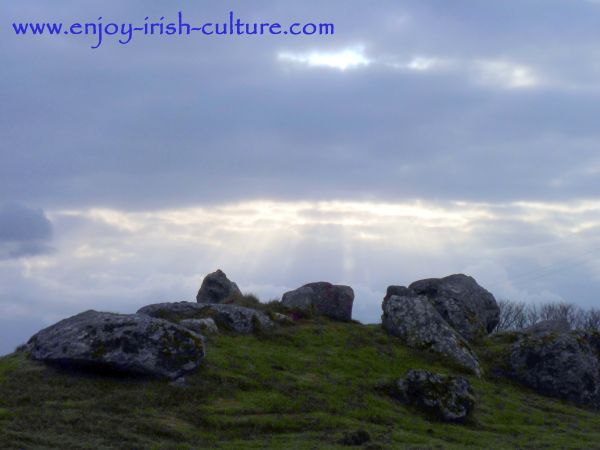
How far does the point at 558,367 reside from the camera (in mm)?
39969

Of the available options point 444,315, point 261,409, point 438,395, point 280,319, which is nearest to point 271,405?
point 261,409

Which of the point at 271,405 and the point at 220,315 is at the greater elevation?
the point at 220,315

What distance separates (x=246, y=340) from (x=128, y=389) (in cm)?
1004

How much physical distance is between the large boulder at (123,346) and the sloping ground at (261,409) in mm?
540

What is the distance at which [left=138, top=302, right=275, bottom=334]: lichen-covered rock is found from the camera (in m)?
38.8

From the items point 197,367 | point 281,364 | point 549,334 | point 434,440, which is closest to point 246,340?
point 281,364

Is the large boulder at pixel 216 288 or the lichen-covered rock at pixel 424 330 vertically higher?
the large boulder at pixel 216 288

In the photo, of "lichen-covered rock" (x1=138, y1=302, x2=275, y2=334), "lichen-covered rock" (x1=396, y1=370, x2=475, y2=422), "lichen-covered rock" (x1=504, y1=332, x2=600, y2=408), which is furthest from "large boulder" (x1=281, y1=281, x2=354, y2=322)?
"lichen-covered rock" (x1=396, y1=370, x2=475, y2=422)

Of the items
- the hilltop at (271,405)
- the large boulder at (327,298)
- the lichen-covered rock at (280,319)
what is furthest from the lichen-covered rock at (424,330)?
the large boulder at (327,298)

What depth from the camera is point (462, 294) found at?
4894 centimetres

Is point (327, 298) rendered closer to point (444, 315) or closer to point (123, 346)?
point (444, 315)

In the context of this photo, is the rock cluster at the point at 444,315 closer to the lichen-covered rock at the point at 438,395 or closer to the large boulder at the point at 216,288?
the lichen-covered rock at the point at 438,395

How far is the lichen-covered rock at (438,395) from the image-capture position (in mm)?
30125

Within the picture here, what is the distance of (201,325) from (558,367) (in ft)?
56.4
